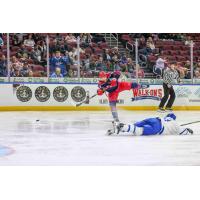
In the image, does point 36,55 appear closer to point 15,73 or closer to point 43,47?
point 43,47

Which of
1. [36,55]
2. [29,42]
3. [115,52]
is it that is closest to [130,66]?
[115,52]

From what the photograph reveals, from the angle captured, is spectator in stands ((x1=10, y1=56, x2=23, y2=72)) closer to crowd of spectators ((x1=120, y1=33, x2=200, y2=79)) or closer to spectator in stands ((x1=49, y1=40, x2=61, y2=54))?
spectator in stands ((x1=49, y1=40, x2=61, y2=54))

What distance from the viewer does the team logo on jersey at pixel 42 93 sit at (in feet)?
38.7

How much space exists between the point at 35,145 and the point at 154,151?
1.32 meters

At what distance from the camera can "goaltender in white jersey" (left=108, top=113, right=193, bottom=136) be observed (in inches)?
275

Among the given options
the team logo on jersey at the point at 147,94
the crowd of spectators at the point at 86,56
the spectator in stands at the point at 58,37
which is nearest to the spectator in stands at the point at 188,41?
the crowd of spectators at the point at 86,56

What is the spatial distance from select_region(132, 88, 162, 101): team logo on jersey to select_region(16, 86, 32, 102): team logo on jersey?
204 centimetres

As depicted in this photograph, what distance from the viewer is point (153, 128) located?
7.05 m

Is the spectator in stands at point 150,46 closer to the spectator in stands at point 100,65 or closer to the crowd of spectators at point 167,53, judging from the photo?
the crowd of spectators at point 167,53

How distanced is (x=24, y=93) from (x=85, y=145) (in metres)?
5.70

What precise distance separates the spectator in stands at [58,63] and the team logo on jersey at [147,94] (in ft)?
4.61

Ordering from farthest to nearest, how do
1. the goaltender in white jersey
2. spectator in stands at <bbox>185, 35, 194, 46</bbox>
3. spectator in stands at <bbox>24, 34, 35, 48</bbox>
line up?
spectator in stands at <bbox>24, 34, 35, 48</bbox>, spectator in stands at <bbox>185, 35, 194, 46</bbox>, the goaltender in white jersey

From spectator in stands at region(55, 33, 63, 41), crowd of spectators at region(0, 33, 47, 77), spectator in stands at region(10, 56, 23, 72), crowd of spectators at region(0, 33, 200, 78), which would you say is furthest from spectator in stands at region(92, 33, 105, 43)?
spectator in stands at region(10, 56, 23, 72)

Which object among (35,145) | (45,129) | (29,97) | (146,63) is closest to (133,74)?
(146,63)
